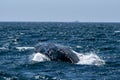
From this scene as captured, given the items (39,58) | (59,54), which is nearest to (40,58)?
(39,58)

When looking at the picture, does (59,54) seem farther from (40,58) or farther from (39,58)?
(39,58)

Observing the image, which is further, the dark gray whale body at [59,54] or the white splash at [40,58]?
the white splash at [40,58]

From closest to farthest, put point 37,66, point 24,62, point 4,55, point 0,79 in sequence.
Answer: point 0,79 < point 37,66 < point 24,62 < point 4,55

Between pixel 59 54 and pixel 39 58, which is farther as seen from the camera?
pixel 39 58

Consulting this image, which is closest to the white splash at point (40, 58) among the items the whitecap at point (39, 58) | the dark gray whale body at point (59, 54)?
the whitecap at point (39, 58)

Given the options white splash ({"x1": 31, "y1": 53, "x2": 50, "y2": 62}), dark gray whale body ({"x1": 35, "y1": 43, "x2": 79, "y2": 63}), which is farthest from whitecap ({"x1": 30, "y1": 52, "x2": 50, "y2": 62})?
dark gray whale body ({"x1": 35, "y1": 43, "x2": 79, "y2": 63})

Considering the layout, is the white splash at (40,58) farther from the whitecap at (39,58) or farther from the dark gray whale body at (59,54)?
the dark gray whale body at (59,54)

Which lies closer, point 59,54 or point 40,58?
point 59,54

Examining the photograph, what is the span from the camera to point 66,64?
106 feet

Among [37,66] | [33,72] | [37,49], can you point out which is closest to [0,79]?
[33,72]

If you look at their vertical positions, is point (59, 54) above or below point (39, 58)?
above

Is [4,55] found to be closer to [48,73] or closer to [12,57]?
[12,57]

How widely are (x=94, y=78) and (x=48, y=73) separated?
3374 mm

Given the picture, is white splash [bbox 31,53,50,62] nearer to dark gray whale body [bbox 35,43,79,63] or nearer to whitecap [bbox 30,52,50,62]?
whitecap [bbox 30,52,50,62]
